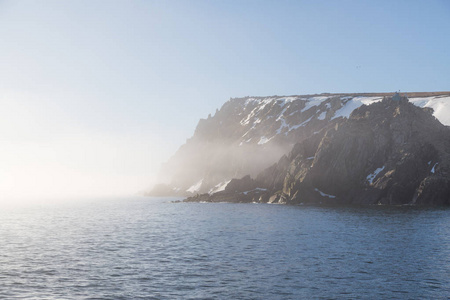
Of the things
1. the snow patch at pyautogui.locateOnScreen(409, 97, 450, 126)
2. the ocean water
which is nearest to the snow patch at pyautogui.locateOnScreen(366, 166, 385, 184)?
the snow patch at pyautogui.locateOnScreen(409, 97, 450, 126)

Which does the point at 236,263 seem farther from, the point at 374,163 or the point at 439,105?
the point at 439,105

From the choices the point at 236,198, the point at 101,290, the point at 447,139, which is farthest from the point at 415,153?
the point at 101,290

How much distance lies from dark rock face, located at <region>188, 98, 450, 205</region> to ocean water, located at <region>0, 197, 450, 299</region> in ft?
156

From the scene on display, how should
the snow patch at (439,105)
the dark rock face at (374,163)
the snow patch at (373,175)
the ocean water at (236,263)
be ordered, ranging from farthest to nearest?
the snow patch at (439,105), the snow patch at (373,175), the dark rock face at (374,163), the ocean water at (236,263)

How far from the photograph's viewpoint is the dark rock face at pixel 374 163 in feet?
405

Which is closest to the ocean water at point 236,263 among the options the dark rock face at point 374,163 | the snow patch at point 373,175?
the dark rock face at point 374,163

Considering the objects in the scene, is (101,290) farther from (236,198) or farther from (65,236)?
(236,198)

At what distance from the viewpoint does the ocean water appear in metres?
34.9

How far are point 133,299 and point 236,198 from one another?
5275 inches

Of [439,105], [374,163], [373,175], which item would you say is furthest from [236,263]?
[439,105]

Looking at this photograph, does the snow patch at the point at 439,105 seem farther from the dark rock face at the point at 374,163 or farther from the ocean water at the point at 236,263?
the ocean water at the point at 236,263

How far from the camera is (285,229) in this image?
74.1m

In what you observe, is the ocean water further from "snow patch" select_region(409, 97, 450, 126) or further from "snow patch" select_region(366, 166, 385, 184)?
"snow patch" select_region(409, 97, 450, 126)

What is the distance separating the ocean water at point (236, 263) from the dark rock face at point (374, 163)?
47.5 metres
